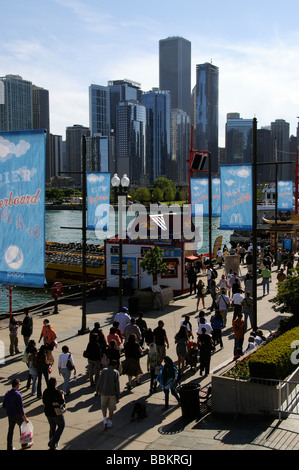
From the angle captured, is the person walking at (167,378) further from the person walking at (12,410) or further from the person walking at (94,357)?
the person walking at (12,410)

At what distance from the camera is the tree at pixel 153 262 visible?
24.5 m

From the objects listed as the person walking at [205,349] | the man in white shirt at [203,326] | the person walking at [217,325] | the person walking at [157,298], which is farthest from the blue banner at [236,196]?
the person walking at [205,349]

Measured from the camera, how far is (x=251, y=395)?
10961 millimetres

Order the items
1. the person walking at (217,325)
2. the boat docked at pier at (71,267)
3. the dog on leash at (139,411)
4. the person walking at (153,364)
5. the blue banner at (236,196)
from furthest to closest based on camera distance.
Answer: the boat docked at pier at (71,267) → the blue banner at (236,196) → the person walking at (217,325) → the person walking at (153,364) → the dog on leash at (139,411)

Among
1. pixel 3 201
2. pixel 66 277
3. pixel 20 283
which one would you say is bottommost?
pixel 66 277

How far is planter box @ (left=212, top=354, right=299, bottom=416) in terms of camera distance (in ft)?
35.1

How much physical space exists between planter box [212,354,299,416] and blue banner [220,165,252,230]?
35.5ft

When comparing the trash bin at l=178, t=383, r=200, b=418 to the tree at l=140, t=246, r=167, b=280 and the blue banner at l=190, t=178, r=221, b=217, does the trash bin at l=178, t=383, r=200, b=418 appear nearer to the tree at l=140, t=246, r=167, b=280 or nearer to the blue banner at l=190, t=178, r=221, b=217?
the tree at l=140, t=246, r=167, b=280

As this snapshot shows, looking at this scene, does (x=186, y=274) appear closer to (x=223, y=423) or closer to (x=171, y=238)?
(x=171, y=238)

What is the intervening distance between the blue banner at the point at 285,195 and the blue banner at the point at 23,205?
34.5 metres
